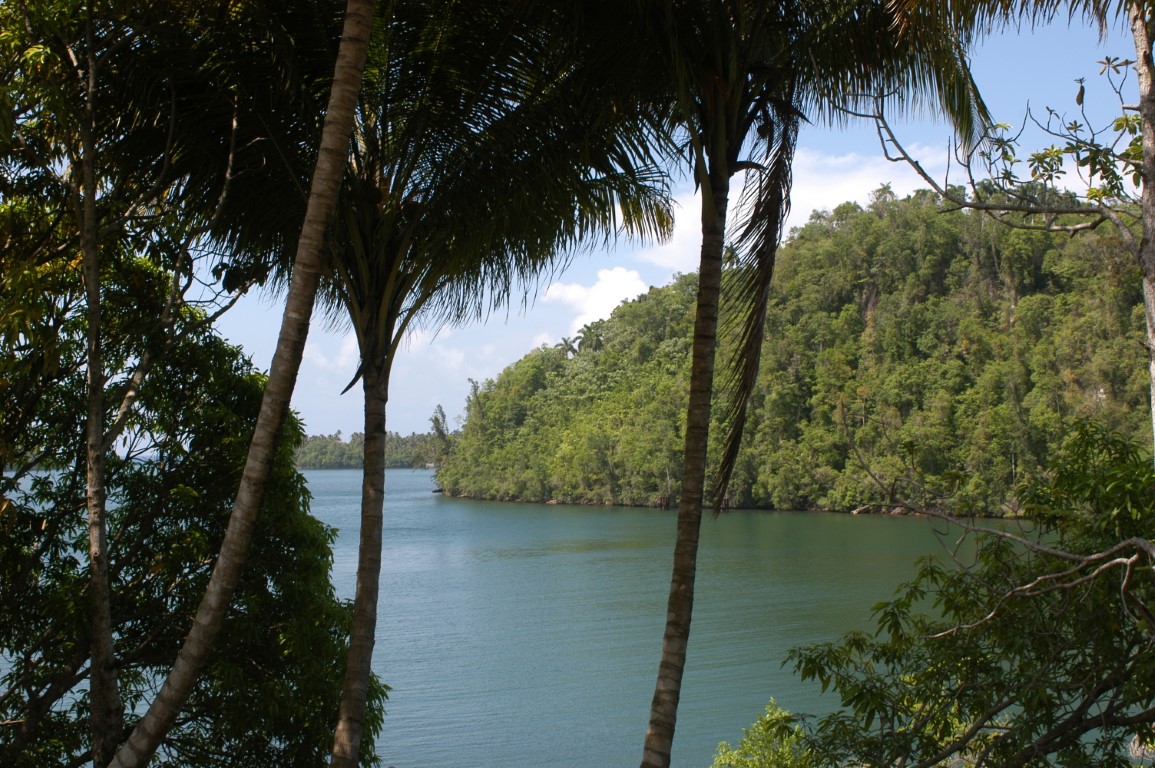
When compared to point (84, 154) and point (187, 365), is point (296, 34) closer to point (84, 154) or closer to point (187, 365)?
point (84, 154)

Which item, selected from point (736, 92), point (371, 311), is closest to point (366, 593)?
point (371, 311)

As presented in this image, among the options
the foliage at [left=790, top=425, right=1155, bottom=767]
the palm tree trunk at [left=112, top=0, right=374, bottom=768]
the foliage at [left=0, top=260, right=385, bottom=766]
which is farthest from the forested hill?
the palm tree trunk at [left=112, top=0, right=374, bottom=768]

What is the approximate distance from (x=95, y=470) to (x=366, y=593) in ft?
4.42

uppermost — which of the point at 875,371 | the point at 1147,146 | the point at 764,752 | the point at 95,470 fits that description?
the point at 875,371

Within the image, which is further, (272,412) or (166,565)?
(166,565)

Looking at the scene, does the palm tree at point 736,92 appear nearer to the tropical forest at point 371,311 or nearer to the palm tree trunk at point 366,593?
the tropical forest at point 371,311

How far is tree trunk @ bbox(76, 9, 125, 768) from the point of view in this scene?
461cm

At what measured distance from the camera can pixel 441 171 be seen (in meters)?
5.03

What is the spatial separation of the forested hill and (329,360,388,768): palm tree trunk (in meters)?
28.6

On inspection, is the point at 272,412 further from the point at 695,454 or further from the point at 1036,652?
the point at 1036,652

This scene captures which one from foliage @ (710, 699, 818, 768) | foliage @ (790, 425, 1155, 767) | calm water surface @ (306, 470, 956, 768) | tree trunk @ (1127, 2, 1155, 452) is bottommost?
calm water surface @ (306, 470, 956, 768)

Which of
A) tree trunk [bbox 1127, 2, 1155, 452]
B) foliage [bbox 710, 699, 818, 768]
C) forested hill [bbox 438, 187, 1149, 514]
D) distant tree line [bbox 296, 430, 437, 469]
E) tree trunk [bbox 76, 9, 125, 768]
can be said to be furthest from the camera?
distant tree line [bbox 296, 430, 437, 469]

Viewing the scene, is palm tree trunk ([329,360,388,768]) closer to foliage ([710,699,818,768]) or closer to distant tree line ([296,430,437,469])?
foliage ([710,699,818,768])

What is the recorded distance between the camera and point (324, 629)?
6.16m
